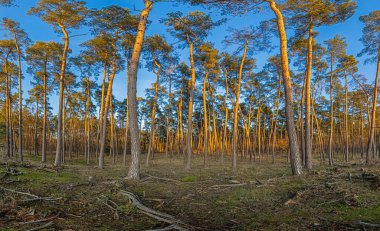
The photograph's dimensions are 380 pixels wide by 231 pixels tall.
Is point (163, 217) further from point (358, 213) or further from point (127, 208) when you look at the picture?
point (358, 213)

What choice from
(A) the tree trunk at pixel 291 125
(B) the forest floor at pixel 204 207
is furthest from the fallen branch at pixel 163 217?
(A) the tree trunk at pixel 291 125

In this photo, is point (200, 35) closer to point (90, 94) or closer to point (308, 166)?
point (308, 166)

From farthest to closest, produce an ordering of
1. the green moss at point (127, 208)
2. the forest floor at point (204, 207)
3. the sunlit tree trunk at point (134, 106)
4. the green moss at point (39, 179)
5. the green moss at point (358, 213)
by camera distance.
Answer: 1. the sunlit tree trunk at point (134, 106)
2. the green moss at point (39, 179)
3. the green moss at point (127, 208)
4. the green moss at point (358, 213)
5. the forest floor at point (204, 207)

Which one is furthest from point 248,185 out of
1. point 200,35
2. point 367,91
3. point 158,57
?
point 367,91

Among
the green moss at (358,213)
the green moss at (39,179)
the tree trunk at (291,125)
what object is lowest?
the green moss at (39,179)

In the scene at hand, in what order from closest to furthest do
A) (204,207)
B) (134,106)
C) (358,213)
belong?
(358,213), (204,207), (134,106)

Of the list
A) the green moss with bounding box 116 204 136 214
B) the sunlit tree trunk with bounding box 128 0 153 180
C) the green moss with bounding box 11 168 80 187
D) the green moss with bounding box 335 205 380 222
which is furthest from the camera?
the sunlit tree trunk with bounding box 128 0 153 180

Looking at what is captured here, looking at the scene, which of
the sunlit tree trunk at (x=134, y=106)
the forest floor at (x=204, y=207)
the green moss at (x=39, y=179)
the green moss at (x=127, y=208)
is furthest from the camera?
the sunlit tree trunk at (x=134, y=106)

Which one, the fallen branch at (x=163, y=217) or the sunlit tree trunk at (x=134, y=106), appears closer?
the fallen branch at (x=163, y=217)

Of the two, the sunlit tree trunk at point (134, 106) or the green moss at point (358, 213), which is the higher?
the sunlit tree trunk at point (134, 106)

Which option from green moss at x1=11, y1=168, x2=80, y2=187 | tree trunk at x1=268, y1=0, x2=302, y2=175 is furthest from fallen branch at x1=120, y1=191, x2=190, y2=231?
tree trunk at x1=268, y1=0, x2=302, y2=175

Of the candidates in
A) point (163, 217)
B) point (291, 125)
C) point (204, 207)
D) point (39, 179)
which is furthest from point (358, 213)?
point (39, 179)

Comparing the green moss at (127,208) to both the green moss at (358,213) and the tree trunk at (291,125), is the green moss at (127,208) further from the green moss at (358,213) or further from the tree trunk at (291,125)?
the tree trunk at (291,125)

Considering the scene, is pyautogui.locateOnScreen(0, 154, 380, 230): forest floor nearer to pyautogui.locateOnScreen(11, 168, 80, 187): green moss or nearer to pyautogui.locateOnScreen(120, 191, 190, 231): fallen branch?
pyautogui.locateOnScreen(120, 191, 190, 231): fallen branch
